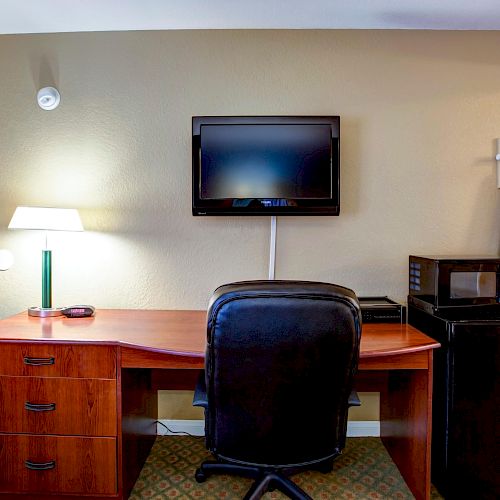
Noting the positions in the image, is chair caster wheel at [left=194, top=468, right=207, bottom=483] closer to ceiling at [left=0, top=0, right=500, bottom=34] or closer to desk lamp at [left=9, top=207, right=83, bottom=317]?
desk lamp at [left=9, top=207, right=83, bottom=317]

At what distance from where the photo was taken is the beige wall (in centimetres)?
228

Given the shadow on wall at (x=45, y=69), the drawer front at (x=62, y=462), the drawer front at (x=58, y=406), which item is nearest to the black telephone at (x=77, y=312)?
the drawer front at (x=58, y=406)

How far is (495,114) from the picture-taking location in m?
2.27

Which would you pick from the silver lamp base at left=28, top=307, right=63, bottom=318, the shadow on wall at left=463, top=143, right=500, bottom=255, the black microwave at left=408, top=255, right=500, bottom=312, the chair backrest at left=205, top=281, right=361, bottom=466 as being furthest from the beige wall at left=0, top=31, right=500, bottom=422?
the chair backrest at left=205, top=281, right=361, bottom=466

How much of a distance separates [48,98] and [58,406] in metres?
1.64

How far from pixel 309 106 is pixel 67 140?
4.65 feet

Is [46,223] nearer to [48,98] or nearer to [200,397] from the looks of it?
[48,98]

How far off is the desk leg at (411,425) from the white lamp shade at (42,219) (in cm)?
185

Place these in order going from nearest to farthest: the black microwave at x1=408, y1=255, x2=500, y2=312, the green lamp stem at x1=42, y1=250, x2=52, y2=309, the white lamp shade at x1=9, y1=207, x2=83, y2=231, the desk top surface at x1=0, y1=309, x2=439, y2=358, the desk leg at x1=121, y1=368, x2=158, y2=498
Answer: the desk top surface at x1=0, y1=309, x2=439, y2=358
the desk leg at x1=121, y1=368, x2=158, y2=498
the black microwave at x1=408, y1=255, x2=500, y2=312
the white lamp shade at x1=9, y1=207, x2=83, y2=231
the green lamp stem at x1=42, y1=250, x2=52, y2=309

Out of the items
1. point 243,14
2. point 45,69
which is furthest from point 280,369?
point 45,69

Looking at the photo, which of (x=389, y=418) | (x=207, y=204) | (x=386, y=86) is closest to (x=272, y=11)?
(x=386, y=86)

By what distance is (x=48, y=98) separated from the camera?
2246mm

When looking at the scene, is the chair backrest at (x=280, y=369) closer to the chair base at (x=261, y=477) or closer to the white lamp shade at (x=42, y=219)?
the chair base at (x=261, y=477)

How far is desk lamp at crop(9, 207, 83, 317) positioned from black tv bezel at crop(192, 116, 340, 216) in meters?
0.65
